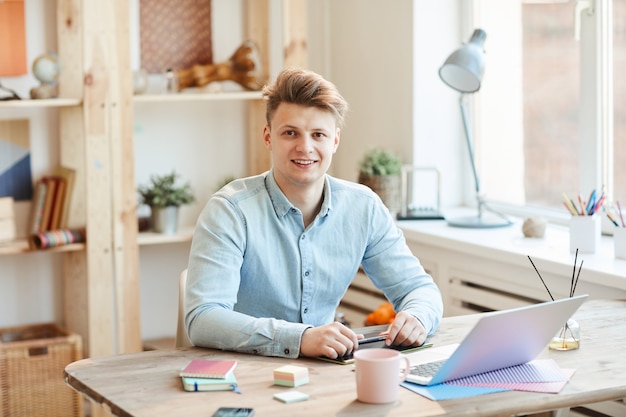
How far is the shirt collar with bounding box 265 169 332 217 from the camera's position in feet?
7.93

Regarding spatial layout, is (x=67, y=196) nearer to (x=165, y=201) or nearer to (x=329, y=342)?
(x=165, y=201)

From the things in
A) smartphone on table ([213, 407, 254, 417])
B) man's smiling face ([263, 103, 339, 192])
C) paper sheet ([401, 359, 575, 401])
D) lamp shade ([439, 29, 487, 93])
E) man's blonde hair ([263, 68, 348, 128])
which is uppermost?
lamp shade ([439, 29, 487, 93])

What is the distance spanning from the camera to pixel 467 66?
10.8 feet

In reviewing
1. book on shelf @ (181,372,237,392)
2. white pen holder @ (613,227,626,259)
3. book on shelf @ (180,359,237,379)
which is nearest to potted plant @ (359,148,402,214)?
white pen holder @ (613,227,626,259)

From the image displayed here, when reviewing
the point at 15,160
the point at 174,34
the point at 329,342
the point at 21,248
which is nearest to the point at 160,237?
the point at 21,248

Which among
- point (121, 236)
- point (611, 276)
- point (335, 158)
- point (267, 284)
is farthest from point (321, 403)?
point (335, 158)

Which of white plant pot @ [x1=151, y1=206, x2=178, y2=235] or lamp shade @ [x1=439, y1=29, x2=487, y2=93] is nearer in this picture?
lamp shade @ [x1=439, y1=29, x2=487, y2=93]

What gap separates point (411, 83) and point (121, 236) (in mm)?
1312

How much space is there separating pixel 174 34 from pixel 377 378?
266cm

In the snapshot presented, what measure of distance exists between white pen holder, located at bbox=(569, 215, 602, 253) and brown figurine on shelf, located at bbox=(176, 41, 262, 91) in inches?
61.6

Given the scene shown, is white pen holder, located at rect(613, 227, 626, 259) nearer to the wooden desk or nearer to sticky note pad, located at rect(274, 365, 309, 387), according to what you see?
the wooden desk

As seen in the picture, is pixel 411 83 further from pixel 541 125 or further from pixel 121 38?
pixel 121 38

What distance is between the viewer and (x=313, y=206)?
8.11 feet

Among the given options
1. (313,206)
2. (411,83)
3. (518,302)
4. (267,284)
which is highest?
(411,83)
